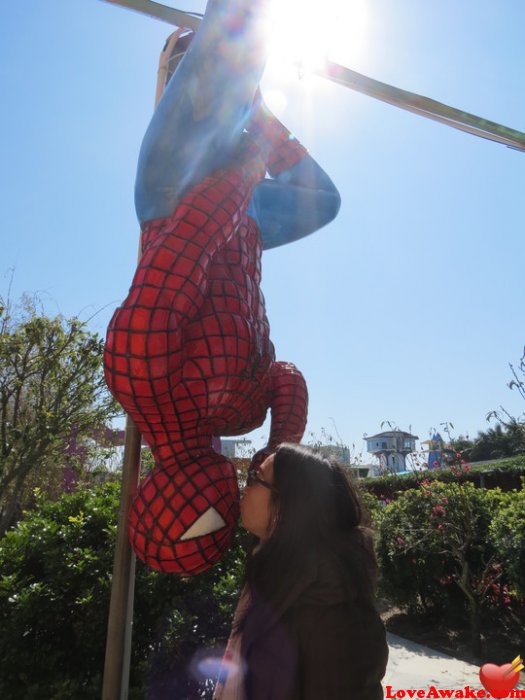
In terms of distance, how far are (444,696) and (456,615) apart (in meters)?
3.24

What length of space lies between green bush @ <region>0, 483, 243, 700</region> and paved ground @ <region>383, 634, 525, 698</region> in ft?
7.44

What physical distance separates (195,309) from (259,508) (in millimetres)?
466

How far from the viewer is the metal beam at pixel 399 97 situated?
1.61 meters

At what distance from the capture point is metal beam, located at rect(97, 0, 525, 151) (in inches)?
63.5

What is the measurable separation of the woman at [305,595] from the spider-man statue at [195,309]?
0.11 meters

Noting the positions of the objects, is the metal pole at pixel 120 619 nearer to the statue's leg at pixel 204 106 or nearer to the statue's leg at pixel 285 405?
the statue's leg at pixel 285 405

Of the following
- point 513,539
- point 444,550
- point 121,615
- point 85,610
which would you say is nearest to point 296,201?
point 121,615

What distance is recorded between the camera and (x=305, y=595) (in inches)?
38.9

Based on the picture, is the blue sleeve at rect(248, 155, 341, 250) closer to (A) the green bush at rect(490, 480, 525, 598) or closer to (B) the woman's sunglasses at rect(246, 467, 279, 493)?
(B) the woman's sunglasses at rect(246, 467, 279, 493)

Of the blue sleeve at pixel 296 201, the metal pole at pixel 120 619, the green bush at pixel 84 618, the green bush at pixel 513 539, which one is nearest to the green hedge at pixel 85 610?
the green bush at pixel 84 618

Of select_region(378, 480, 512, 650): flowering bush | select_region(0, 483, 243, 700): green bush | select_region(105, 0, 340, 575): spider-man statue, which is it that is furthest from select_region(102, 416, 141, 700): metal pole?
select_region(378, 480, 512, 650): flowering bush

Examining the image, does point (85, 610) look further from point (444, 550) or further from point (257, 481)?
point (444, 550)

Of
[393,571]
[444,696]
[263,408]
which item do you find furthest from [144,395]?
[393,571]

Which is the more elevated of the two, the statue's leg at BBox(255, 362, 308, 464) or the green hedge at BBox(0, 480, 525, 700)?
the statue's leg at BBox(255, 362, 308, 464)
